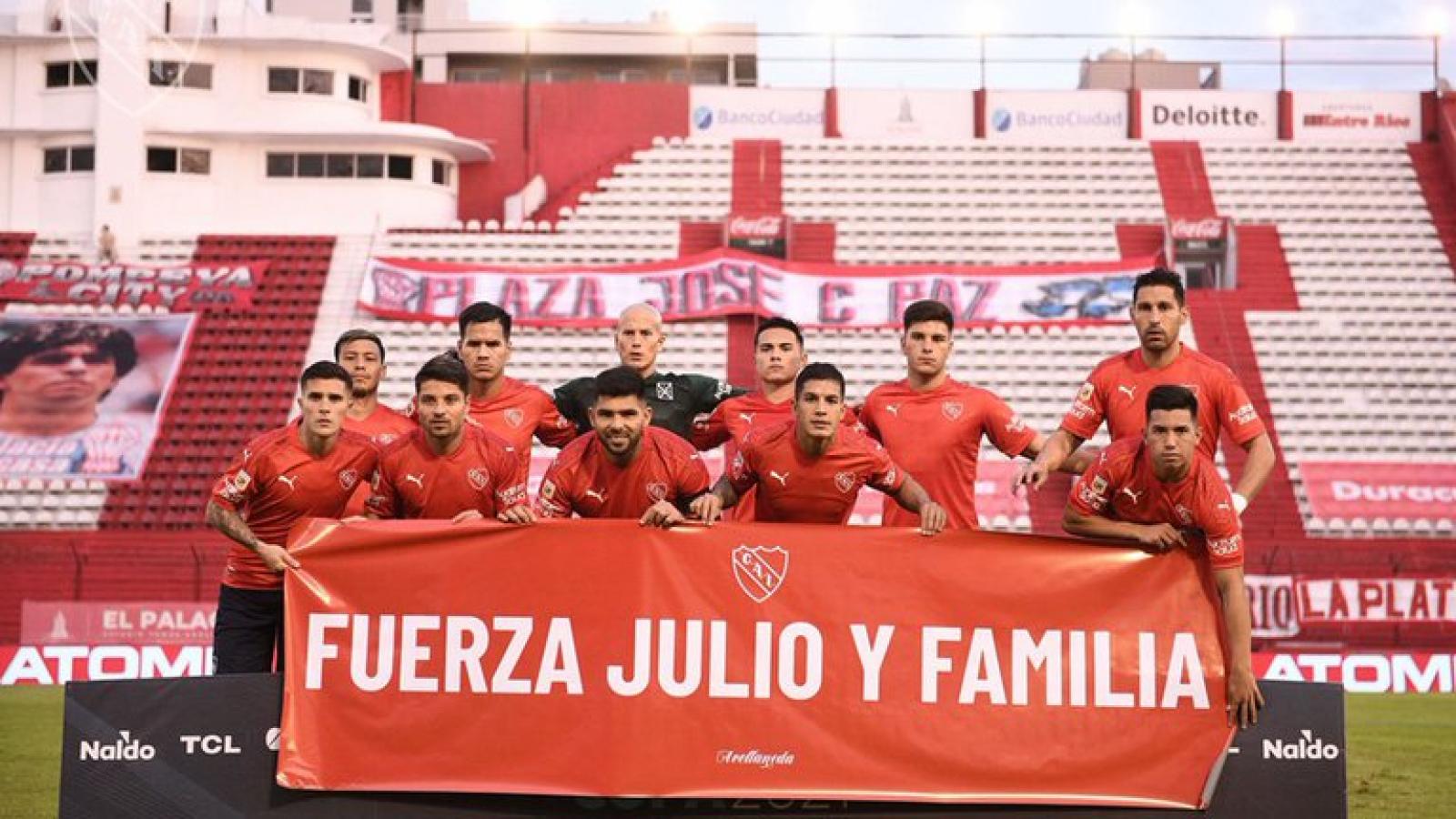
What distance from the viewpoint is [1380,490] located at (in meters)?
28.4

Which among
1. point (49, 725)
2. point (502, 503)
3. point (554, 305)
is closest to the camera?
point (502, 503)

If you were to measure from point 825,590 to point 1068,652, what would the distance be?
3.46 feet

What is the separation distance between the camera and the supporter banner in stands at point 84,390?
2905 cm

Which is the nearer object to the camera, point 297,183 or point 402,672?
point 402,672

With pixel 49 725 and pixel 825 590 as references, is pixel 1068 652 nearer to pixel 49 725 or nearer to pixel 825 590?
pixel 825 590

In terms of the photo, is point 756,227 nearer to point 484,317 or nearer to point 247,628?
point 484,317

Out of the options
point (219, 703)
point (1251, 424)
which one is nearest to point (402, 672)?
point (219, 703)

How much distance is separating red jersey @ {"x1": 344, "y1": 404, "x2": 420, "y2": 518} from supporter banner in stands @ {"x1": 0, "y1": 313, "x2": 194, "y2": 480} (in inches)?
831

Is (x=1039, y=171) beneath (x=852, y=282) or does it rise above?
above

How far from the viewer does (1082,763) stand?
→ 23.3 ft

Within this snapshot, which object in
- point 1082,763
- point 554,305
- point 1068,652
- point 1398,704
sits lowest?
point 1398,704

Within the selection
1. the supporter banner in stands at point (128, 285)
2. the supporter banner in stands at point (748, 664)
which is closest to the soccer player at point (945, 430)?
the supporter banner in stands at point (748, 664)

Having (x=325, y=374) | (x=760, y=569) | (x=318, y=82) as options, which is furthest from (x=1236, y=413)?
(x=318, y=82)

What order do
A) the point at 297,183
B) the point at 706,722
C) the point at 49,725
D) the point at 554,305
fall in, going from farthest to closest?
the point at 297,183, the point at 554,305, the point at 49,725, the point at 706,722
